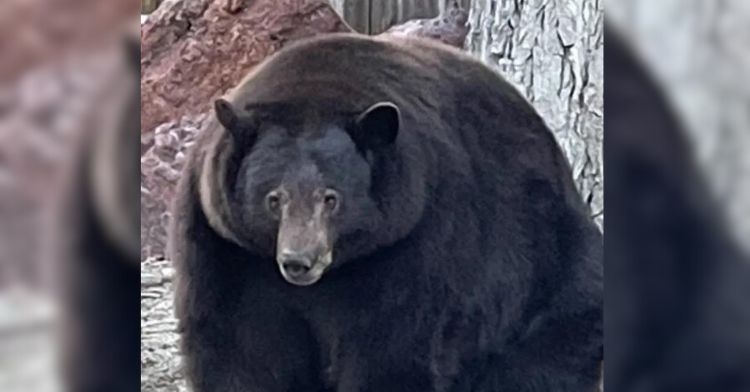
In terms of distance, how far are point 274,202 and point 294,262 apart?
139 millimetres

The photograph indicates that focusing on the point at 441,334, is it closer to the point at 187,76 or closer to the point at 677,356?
the point at 677,356

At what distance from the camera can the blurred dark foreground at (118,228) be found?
96.6 inches

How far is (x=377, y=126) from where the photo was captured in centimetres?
260

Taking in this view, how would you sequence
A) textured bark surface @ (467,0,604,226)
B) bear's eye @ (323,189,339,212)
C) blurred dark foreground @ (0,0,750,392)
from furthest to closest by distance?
textured bark surface @ (467,0,604,226) < bear's eye @ (323,189,339,212) < blurred dark foreground @ (0,0,750,392)

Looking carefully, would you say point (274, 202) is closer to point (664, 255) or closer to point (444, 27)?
point (444, 27)

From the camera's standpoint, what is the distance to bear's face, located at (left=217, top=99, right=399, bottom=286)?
2545mm

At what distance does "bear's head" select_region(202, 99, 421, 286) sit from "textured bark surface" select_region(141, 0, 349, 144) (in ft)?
0.43

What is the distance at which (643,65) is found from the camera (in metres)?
2.66

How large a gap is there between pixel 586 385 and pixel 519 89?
0.63 meters

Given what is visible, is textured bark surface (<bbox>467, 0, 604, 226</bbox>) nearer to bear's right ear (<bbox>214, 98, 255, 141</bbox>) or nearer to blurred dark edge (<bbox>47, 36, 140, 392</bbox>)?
bear's right ear (<bbox>214, 98, 255, 141</bbox>)

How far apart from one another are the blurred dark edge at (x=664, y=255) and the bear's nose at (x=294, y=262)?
640mm

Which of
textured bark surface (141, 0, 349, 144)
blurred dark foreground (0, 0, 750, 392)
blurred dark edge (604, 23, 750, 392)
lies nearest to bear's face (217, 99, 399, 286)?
textured bark surface (141, 0, 349, 144)

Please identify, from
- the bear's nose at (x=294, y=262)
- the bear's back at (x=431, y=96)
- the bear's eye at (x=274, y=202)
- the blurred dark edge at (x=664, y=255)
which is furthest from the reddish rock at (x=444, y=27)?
the bear's nose at (x=294, y=262)

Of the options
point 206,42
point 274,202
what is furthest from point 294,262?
point 206,42
